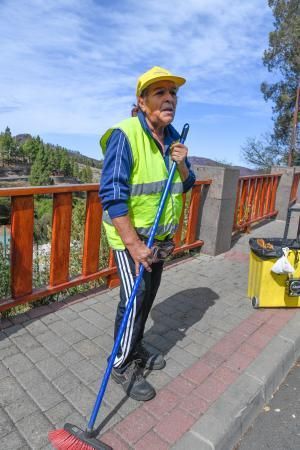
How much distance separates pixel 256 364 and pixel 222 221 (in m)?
3.16

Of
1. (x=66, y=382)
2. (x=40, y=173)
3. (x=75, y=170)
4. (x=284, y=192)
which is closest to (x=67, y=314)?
(x=66, y=382)

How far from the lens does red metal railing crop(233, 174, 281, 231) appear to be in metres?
6.97

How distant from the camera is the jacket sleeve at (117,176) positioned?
7.04 feet

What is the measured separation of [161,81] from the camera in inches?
86.8

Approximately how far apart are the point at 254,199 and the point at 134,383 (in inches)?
229

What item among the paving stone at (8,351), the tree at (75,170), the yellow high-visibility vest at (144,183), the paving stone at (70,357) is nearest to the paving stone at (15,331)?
the paving stone at (8,351)

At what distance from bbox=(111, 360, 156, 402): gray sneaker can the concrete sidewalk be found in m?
0.05

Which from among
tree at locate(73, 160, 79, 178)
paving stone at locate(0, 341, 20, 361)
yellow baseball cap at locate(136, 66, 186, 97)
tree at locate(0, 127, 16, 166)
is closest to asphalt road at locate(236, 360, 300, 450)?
paving stone at locate(0, 341, 20, 361)

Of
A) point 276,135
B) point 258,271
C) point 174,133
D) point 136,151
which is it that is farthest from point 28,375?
point 276,135

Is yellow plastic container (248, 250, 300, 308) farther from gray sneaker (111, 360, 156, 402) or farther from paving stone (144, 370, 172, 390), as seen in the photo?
gray sneaker (111, 360, 156, 402)

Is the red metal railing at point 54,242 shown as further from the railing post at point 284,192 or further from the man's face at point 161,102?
the railing post at point 284,192

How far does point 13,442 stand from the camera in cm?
210

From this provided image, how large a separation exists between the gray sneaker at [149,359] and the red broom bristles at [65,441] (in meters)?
0.83

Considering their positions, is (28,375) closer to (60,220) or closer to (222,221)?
(60,220)
